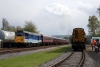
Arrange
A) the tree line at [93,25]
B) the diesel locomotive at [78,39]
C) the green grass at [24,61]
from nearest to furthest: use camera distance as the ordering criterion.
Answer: the green grass at [24,61] → the diesel locomotive at [78,39] → the tree line at [93,25]

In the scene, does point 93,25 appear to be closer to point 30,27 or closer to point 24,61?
point 30,27

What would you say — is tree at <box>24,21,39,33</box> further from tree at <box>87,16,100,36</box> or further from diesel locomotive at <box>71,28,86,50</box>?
diesel locomotive at <box>71,28,86,50</box>

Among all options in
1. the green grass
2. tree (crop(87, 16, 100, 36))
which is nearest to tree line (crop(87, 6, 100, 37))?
tree (crop(87, 16, 100, 36))

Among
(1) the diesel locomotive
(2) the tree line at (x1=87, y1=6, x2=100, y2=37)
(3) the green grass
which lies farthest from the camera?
(2) the tree line at (x1=87, y1=6, x2=100, y2=37)

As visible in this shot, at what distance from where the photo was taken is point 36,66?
606 inches

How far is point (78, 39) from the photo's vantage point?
3825 centimetres

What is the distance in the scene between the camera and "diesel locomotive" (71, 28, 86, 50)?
38.1 meters

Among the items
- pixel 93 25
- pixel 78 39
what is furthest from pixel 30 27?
pixel 78 39

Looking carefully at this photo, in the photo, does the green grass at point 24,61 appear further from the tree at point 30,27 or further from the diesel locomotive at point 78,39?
the tree at point 30,27

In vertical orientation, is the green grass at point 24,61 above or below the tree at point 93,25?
below

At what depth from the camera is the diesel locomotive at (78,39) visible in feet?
125

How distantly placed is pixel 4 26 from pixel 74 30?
72.5 metres

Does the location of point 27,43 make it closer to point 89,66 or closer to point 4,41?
point 4,41

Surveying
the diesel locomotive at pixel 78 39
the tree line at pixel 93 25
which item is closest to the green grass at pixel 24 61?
the diesel locomotive at pixel 78 39
